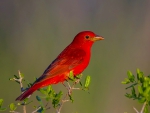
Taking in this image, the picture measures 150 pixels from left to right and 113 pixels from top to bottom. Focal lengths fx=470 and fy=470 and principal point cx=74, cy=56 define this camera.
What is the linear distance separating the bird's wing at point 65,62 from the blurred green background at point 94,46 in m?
0.94

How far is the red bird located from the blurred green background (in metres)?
0.83

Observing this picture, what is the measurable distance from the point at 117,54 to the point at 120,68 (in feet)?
0.98

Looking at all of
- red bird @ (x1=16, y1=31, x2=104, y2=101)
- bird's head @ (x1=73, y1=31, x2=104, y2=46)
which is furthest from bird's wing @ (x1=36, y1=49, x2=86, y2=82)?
bird's head @ (x1=73, y1=31, x2=104, y2=46)

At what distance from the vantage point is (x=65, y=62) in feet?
18.2

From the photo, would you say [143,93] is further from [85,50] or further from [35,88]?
[85,50]

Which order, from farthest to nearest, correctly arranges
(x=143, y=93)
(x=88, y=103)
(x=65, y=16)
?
(x=65, y=16) < (x=88, y=103) < (x=143, y=93)

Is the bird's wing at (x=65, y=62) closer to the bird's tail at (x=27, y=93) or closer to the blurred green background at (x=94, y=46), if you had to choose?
the bird's tail at (x=27, y=93)

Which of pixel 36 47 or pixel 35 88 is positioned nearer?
pixel 35 88

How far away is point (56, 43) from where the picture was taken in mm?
7551

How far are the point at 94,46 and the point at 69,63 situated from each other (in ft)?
6.63

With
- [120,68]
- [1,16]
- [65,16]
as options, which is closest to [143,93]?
[120,68]

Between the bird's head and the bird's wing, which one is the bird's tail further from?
the bird's head

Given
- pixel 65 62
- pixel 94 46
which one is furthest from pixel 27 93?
pixel 94 46

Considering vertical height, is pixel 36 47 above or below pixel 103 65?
above
